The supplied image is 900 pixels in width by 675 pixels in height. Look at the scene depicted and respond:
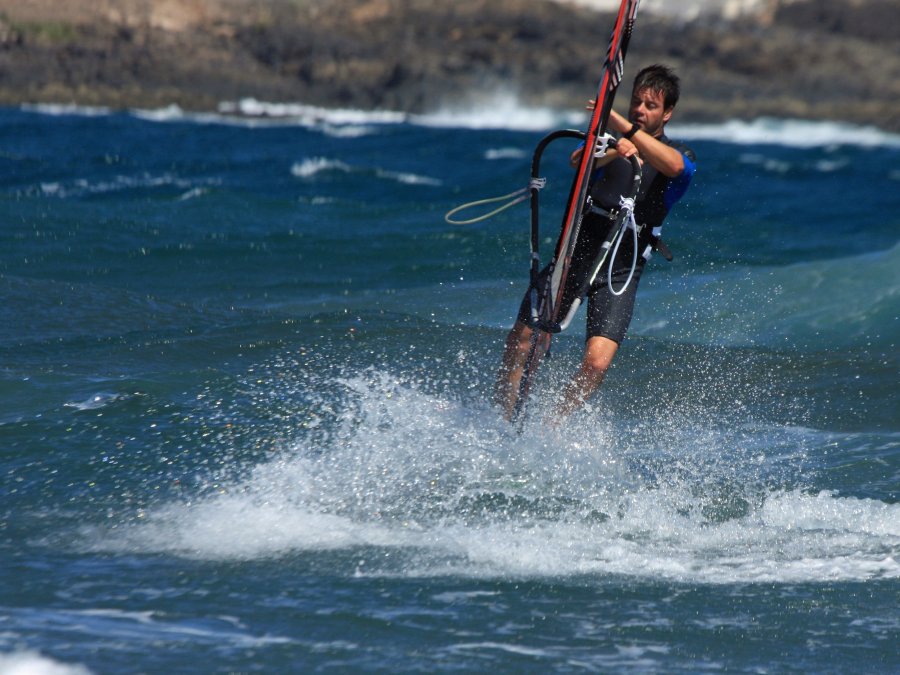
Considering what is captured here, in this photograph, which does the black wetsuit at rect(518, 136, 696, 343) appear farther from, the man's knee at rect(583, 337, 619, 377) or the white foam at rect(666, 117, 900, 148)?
the white foam at rect(666, 117, 900, 148)

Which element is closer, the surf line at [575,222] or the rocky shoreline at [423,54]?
the surf line at [575,222]

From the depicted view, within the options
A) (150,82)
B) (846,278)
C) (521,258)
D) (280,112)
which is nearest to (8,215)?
(521,258)

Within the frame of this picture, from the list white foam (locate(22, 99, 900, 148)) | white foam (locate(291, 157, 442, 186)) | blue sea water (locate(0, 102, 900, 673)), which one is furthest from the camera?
white foam (locate(22, 99, 900, 148))

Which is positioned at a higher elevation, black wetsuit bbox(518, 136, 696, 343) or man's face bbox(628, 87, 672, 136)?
man's face bbox(628, 87, 672, 136)

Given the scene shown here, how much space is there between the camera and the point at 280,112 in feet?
152

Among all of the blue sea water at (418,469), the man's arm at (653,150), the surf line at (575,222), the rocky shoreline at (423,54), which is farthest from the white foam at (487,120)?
the man's arm at (653,150)

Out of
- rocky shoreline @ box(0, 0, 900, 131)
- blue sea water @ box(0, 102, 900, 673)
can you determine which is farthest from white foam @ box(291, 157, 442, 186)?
rocky shoreline @ box(0, 0, 900, 131)

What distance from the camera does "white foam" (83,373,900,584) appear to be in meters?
4.59

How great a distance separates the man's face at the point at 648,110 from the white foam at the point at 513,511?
140cm

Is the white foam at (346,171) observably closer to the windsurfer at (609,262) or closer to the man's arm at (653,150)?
the windsurfer at (609,262)

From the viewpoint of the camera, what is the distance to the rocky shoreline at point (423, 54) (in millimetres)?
49938

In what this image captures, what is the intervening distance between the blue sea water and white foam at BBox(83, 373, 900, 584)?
17 mm

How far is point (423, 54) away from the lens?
182ft

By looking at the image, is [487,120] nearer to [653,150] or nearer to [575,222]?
[575,222]
